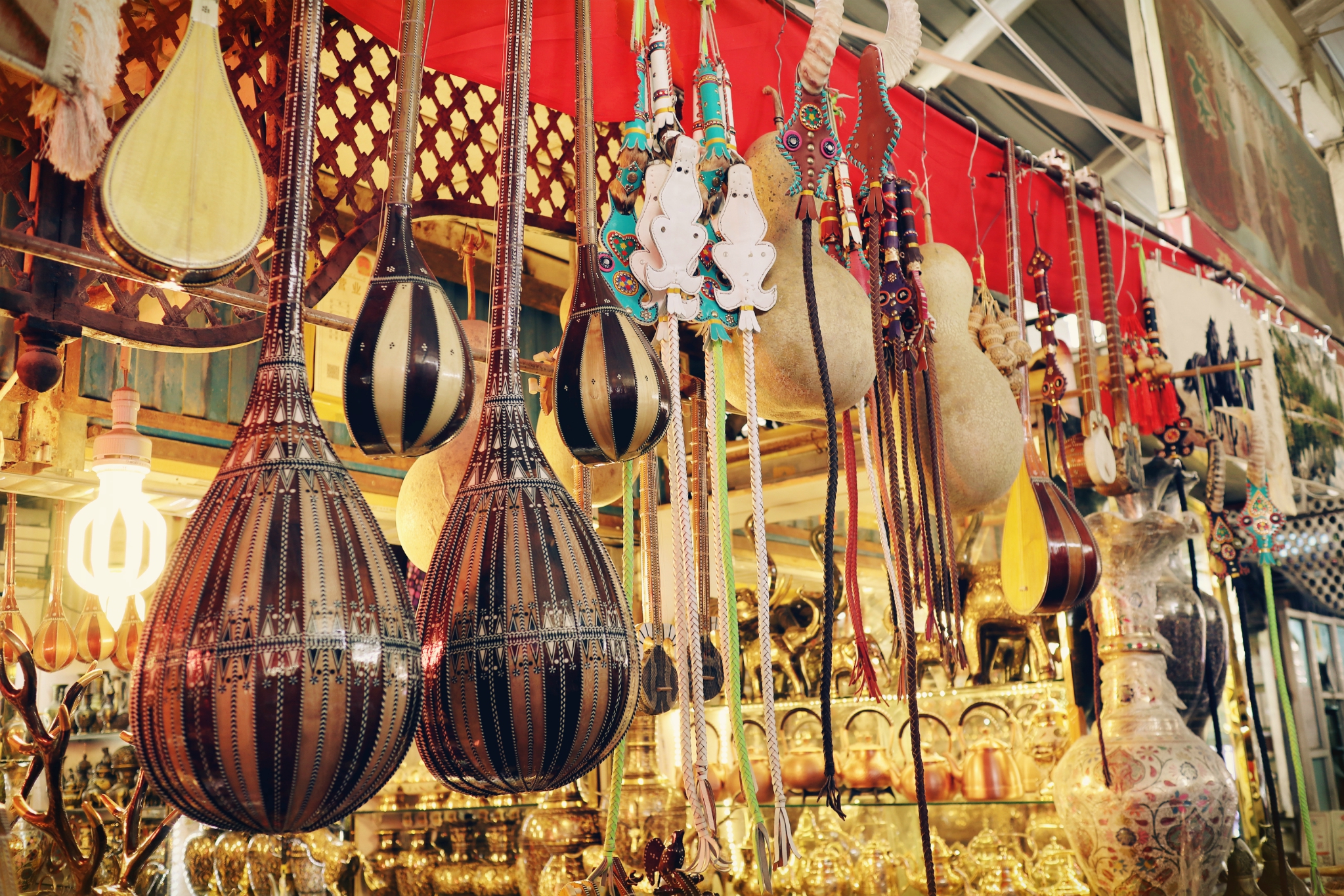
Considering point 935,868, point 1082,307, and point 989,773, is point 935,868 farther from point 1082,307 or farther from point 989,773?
point 1082,307

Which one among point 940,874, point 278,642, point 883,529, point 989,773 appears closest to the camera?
point 278,642

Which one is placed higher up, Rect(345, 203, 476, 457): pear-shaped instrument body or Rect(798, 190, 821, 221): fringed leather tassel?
Rect(798, 190, 821, 221): fringed leather tassel

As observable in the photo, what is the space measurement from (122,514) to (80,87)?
1506 mm

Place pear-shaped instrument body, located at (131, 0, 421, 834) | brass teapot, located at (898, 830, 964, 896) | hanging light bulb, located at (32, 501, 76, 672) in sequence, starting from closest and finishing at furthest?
pear-shaped instrument body, located at (131, 0, 421, 834), brass teapot, located at (898, 830, 964, 896), hanging light bulb, located at (32, 501, 76, 672)

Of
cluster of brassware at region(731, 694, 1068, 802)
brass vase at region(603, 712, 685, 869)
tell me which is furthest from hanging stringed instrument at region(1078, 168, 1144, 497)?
brass vase at region(603, 712, 685, 869)

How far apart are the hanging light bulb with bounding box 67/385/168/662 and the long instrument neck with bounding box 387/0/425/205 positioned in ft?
4.35

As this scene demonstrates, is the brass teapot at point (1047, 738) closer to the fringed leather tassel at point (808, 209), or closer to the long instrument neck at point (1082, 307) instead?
the long instrument neck at point (1082, 307)

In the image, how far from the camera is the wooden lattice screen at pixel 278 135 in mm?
887

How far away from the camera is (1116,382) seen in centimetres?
178

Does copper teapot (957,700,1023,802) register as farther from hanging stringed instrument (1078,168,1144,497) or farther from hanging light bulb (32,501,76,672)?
hanging light bulb (32,501,76,672)

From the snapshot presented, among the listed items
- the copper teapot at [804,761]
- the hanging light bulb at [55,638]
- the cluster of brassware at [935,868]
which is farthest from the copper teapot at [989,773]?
the hanging light bulb at [55,638]

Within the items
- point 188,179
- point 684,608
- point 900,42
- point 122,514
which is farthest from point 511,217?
point 122,514

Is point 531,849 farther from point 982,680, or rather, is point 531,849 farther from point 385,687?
point 385,687

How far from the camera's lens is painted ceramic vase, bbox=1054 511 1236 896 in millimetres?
1595
